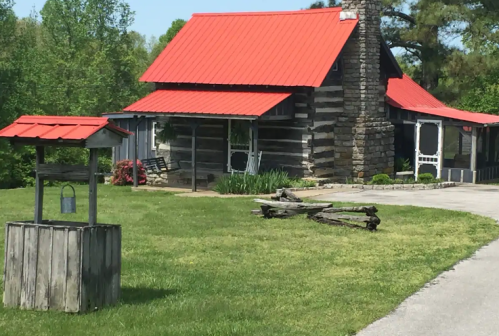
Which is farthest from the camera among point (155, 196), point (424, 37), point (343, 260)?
point (424, 37)

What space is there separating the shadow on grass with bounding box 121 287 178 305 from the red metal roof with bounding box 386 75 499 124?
63.7 feet

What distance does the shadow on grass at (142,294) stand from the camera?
481 inches

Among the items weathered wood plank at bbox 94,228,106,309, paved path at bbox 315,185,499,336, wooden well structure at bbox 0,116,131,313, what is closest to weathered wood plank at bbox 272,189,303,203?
paved path at bbox 315,185,499,336

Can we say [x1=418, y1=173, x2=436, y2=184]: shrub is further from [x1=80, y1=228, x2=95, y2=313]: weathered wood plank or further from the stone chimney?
[x1=80, y1=228, x2=95, y2=313]: weathered wood plank

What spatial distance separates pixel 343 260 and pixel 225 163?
1548 cm

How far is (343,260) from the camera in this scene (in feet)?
51.1

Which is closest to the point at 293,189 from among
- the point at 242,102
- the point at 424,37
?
the point at 242,102

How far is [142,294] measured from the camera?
12648 mm

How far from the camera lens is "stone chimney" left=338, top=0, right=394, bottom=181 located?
1197 inches

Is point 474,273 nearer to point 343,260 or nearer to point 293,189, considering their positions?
point 343,260

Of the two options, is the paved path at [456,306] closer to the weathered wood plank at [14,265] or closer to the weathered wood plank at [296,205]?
the weathered wood plank at [296,205]

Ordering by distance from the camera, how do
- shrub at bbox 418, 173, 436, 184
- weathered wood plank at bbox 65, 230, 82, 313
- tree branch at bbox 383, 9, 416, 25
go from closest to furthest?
weathered wood plank at bbox 65, 230, 82, 313 → shrub at bbox 418, 173, 436, 184 → tree branch at bbox 383, 9, 416, 25

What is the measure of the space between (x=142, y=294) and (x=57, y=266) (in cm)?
155

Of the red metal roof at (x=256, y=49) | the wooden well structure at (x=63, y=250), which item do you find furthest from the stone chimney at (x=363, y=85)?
the wooden well structure at (x=63, y=250)
